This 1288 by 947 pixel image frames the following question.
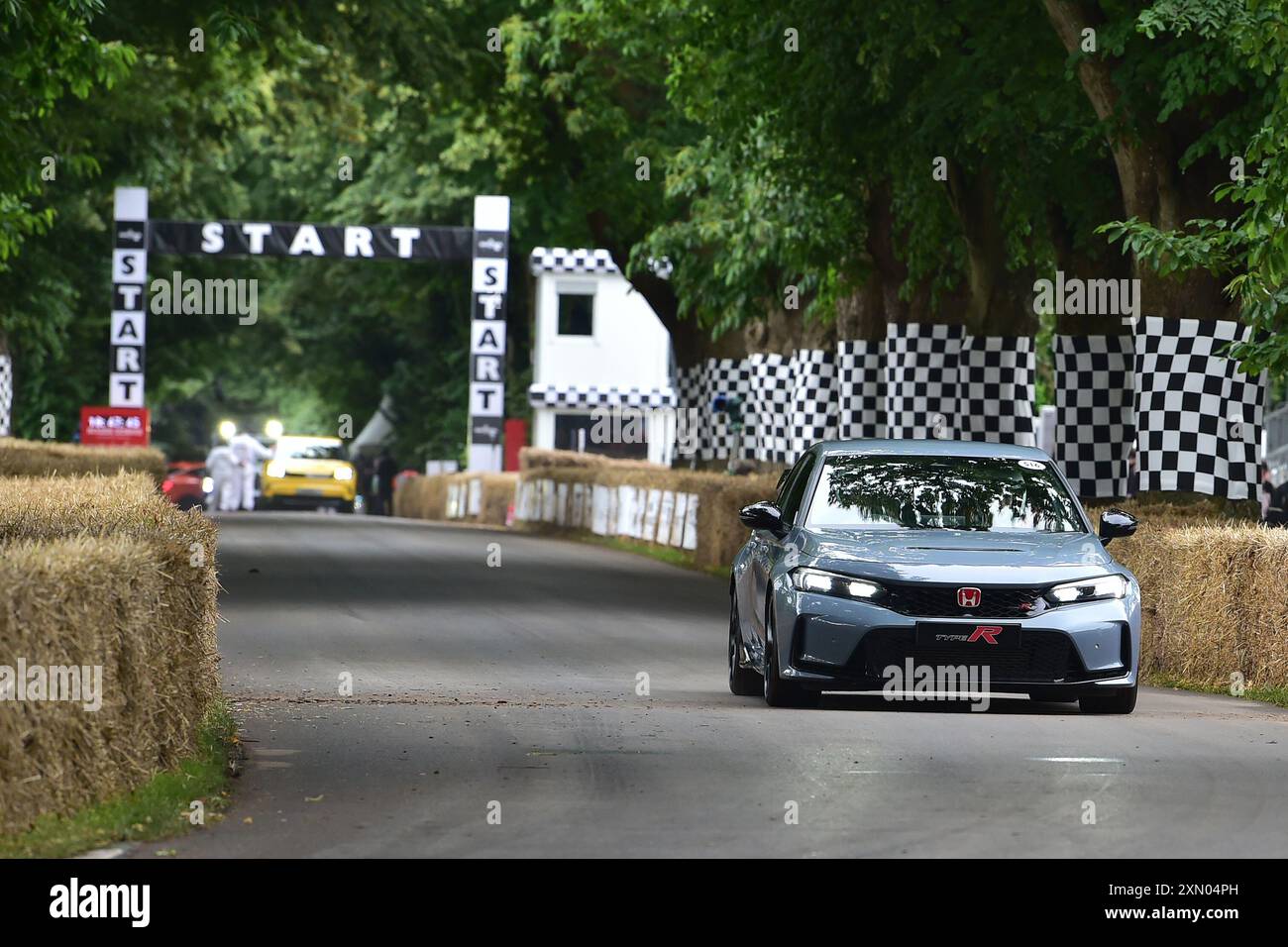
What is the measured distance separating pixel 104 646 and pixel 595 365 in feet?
206

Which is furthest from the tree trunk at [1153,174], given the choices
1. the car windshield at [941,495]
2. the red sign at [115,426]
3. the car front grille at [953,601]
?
the red sign at [115,426]

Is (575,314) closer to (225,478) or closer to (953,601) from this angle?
(225,478)

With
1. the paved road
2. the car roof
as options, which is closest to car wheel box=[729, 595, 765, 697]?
the paved road

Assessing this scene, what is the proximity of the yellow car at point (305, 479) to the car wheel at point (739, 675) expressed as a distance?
52910 millimetres

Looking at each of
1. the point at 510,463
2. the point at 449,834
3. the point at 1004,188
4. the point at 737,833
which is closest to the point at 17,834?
the point at 449,834

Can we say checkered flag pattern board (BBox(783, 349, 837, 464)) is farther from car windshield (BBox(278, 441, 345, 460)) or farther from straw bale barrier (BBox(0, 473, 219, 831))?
car windshield (BBox(278, 441, 345, 460))

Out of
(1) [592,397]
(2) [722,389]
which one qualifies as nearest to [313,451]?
(1) [592,397]

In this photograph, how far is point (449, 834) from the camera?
31.0 ft

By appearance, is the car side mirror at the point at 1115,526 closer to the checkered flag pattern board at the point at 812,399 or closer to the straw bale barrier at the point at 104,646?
the straw bale barrier at the point at 104,646

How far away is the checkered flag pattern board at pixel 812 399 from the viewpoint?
1567 inches

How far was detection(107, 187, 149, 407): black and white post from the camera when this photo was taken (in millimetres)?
53344

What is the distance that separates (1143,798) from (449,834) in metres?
3.17

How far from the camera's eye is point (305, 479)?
68312mm
